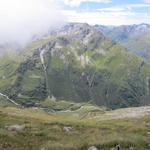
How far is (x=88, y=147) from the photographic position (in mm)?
27250

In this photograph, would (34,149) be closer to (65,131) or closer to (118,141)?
(118,141)

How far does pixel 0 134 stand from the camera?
29.2 meters

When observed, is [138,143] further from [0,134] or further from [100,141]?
[0,134]

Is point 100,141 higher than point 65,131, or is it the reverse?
point 100,141

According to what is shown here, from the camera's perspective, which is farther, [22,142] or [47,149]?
[22,142]

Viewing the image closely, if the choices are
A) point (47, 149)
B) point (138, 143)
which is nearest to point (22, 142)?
point (47, 149)

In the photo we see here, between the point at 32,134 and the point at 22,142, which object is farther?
the point at 32,134

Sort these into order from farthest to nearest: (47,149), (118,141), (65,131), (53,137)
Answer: (65,131) → (53,137) → (118,141) → (47,149)

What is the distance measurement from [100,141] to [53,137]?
22.2 ft

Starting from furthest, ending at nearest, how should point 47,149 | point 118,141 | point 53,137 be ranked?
point 53,137 < point 118,141 < point 47,149

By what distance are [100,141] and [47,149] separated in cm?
444

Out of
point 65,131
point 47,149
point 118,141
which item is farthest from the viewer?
point 65,131

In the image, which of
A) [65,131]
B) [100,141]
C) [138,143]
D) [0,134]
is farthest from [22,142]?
[65,131]

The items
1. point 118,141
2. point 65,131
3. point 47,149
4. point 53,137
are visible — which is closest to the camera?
point 47,149
